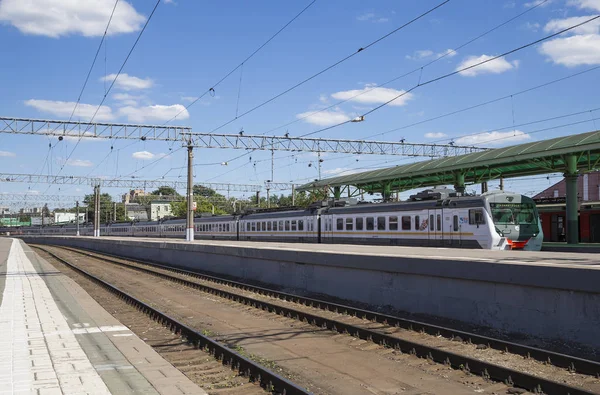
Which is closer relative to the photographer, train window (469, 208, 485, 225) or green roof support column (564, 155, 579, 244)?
train window (469, 208, 485, 225)

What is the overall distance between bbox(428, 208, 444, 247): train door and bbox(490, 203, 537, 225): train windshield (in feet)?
8.12

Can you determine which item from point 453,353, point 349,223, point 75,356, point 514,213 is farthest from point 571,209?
point 75,356

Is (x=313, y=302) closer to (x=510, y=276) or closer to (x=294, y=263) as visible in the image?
(x=294, y=263)

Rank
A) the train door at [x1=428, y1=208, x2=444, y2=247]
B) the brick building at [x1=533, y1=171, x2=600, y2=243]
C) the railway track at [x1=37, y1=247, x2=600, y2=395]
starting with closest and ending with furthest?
1. the railway track at [x1=37, y1=247, x2=600, y2=395]
2. the train door at [x1=428, y1=208, x2=444, y2=247]
3. the brick building at [x1=533, y1=171, x2=600, y2=243]

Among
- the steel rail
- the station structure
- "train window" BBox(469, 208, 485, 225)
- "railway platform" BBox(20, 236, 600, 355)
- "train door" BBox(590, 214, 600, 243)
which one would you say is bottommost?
the steel rail

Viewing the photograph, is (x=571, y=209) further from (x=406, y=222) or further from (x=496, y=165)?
(x=406, y=222)

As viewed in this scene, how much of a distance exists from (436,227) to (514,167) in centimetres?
770

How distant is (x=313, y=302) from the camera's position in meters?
15.4

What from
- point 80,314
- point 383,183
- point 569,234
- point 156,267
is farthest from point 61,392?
point 383,183

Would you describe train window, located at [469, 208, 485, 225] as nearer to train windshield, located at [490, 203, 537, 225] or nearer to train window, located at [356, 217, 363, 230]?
train windshield, located at [490, 203, 537, 225]

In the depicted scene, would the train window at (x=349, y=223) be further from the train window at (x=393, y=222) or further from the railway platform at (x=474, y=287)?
the railway platform at (x=474, y=287)

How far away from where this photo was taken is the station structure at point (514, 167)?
78.4 feet

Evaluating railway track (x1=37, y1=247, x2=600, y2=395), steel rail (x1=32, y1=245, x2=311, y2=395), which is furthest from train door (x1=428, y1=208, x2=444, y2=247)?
steel rail (x1=32, y1=245, x2=311, y2=395)

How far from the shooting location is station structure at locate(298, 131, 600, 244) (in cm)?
2391
